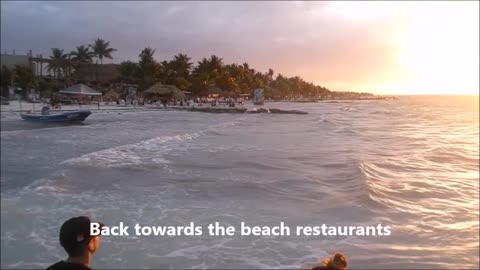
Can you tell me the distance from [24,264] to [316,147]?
53.5ft

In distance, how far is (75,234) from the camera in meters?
2.29

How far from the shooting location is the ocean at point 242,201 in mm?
6691

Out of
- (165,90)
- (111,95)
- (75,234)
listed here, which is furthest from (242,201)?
(111,95)

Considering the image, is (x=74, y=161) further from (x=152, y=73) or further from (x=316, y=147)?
(x=152, y=73)

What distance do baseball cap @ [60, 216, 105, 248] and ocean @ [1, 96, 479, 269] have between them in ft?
13.7

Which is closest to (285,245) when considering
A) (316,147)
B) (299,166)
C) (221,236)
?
(221,236)

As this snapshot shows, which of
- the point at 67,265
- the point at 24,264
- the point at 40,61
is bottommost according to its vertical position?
the point at 24,264

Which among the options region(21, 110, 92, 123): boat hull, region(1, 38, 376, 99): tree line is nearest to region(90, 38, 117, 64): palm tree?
region(1, 38, 376, 99): tree line

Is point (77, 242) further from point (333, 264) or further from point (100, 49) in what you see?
point (100, 49)

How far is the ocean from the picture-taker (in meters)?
6.69

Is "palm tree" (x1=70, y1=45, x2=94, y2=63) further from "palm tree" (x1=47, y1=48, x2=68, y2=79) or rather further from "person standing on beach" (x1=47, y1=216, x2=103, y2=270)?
"person standing on beach" (x1=47, y1=216, x2=103, y2=270)

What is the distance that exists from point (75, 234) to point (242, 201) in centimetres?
770

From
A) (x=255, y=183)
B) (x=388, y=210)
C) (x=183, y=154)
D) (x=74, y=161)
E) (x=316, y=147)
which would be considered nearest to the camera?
(x=388, y=210)

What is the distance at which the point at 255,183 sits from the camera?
39.2 ft
